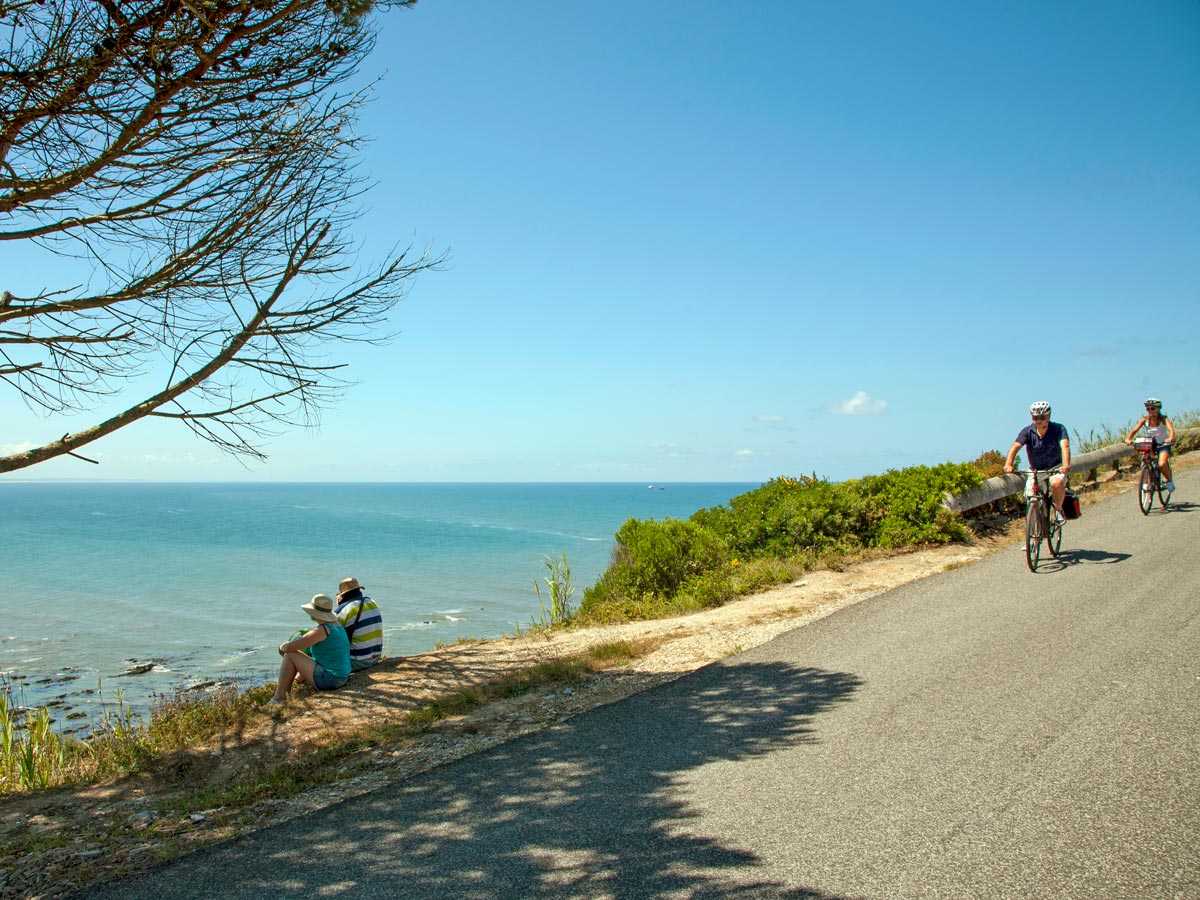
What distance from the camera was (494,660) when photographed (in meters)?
8.84

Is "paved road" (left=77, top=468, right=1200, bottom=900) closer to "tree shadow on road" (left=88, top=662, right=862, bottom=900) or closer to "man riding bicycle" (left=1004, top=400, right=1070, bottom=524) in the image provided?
"tree shadow on road" (left=88, top=662, right=862, bottom=900)

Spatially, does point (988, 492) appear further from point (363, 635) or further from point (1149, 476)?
point (363, 635)

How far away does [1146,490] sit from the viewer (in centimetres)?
1391

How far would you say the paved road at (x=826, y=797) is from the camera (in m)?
3.46

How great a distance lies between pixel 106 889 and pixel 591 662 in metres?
4.67

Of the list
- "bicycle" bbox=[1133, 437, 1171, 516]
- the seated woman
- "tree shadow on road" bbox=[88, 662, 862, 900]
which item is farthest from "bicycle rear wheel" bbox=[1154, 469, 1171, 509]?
the seated woman

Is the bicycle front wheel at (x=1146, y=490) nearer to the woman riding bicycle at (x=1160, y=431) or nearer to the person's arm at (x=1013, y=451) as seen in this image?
the woman riding bicycle at (x=1160, y=431)

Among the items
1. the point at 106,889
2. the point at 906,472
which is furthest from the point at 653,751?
the point at 906,472

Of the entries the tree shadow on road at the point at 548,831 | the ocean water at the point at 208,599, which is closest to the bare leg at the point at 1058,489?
the tree shadow on road at the point at 548,831

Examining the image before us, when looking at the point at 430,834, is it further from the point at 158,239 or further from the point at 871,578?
the point at 871,578

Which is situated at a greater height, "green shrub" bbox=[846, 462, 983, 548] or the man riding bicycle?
the man riding bicycle

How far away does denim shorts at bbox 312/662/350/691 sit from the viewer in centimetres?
842

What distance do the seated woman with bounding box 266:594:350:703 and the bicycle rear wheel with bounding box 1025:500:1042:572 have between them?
8565 mm

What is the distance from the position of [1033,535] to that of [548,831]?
8.49 metres
